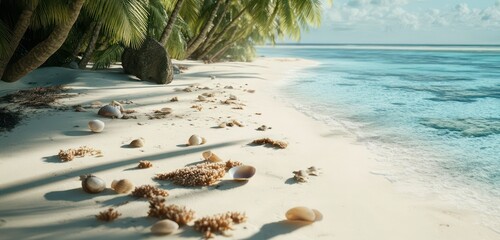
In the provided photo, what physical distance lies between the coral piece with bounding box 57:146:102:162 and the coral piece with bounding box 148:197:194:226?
1973 mm

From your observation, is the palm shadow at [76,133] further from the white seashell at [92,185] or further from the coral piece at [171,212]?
the coral piece at [171,212]

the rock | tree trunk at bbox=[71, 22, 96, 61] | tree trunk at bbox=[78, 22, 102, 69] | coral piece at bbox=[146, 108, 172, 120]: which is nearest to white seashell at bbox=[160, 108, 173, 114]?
coral piece at bbox=[146, 108, 172, 120]

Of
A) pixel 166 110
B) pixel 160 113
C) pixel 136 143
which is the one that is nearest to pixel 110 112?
pixel 160 113

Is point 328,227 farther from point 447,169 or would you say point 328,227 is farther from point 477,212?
point 447,169

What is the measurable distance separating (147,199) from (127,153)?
171cm

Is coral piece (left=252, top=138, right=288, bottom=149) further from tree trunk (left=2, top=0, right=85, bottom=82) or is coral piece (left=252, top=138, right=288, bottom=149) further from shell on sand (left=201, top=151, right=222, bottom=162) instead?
tree trunk (left=2, top=0, right=85, bottom=82)

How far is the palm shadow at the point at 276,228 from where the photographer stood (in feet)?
11.2

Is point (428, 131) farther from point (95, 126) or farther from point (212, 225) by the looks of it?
point (212, 225)

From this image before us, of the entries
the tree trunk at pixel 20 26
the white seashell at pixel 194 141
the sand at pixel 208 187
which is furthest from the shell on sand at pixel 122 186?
the tree trunk at pixel 20 26

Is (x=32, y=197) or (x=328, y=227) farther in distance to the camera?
(x=32, y=197)

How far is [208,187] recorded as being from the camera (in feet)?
14.4

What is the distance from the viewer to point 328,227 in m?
3.67

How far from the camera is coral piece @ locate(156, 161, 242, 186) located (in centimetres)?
442

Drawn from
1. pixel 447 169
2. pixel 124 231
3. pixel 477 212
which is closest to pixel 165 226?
pixel 124 231
